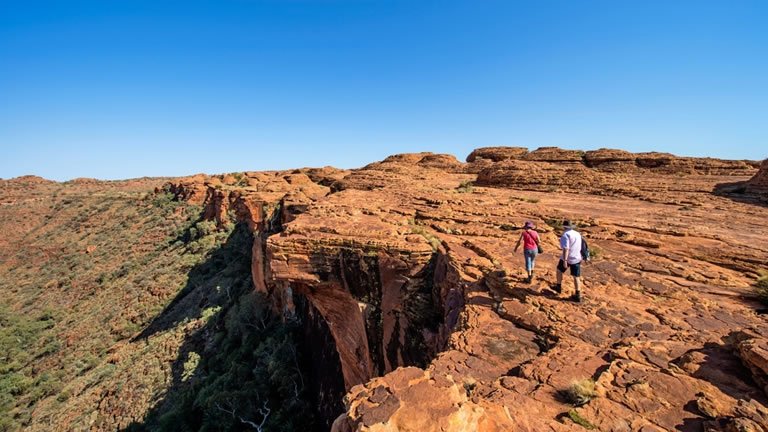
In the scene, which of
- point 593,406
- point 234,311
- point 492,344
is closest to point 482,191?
point 492,344

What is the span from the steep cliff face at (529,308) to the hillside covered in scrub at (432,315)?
4 cm

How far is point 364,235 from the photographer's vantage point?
1034 cm

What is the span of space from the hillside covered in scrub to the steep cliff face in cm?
4

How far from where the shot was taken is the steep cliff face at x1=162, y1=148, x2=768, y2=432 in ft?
11.8

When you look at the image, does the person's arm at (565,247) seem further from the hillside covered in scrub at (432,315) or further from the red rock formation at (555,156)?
the red rock formation at (555,156)

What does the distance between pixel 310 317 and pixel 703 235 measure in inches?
632

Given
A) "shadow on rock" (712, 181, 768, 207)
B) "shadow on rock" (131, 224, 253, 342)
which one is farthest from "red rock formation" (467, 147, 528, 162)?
"shadow on rock" (131, 224, 253, 342)

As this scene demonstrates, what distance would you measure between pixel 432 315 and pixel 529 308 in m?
3.03

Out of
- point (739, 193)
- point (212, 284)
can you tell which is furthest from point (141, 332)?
point (739, 193)

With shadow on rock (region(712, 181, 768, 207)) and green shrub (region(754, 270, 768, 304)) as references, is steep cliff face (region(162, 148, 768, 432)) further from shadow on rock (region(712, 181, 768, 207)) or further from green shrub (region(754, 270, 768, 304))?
shadow on rock (region(712, 181, 768, 207))

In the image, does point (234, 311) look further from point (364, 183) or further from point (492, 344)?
point (492, 344)

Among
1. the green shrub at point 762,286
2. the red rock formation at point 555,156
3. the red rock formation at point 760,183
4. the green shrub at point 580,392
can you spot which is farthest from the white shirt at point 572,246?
the red rock formation at point 555,156

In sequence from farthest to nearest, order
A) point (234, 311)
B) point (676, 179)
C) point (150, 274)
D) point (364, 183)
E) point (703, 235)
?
point (150, 274) < point (234, 311) < point (364, 183) < point (676, 179) < point (703, 235)

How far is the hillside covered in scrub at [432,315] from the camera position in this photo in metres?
3.87
